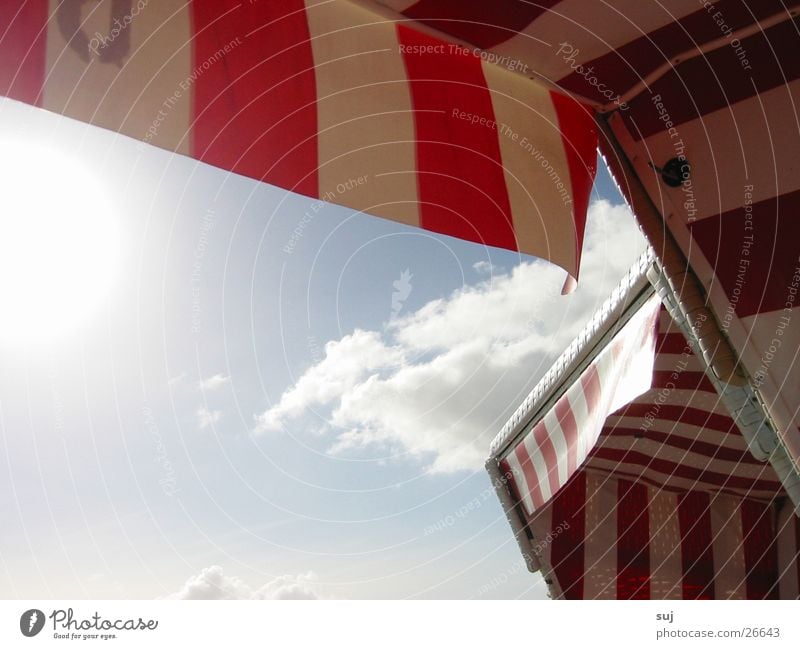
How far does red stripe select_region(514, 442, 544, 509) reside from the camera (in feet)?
5.92

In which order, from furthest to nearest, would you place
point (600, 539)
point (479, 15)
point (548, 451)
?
point (600, 539), point (548, 451), point (479, 15)

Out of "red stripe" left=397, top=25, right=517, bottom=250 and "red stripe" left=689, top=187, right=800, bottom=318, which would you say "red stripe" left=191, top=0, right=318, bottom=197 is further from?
"red stripe" left=689, top=187, right=800, bottom=318

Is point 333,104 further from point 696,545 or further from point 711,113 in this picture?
point 696,545

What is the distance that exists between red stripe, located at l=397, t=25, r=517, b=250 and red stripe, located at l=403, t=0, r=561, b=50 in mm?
143

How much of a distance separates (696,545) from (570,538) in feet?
1.69

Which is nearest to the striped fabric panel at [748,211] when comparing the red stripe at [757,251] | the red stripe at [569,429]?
the red stripe at [757,251]

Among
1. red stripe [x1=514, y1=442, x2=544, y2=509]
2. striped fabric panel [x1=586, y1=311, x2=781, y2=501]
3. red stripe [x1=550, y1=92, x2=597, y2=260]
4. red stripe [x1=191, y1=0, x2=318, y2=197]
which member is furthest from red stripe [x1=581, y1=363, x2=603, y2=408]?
red stripe [x1=191, y1=0, x2=318, y2=197]

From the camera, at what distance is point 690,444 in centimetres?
177

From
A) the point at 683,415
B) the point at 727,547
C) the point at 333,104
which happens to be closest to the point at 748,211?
the point at 333,104

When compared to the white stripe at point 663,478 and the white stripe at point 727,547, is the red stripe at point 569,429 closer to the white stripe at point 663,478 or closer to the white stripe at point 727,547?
the white stripe at point 663,478

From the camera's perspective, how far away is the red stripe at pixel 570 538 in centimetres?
192

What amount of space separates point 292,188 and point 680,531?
1.92 metres

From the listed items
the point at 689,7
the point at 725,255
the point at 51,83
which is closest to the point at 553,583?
the point at 725,255

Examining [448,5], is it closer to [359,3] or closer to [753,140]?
[359,3]
